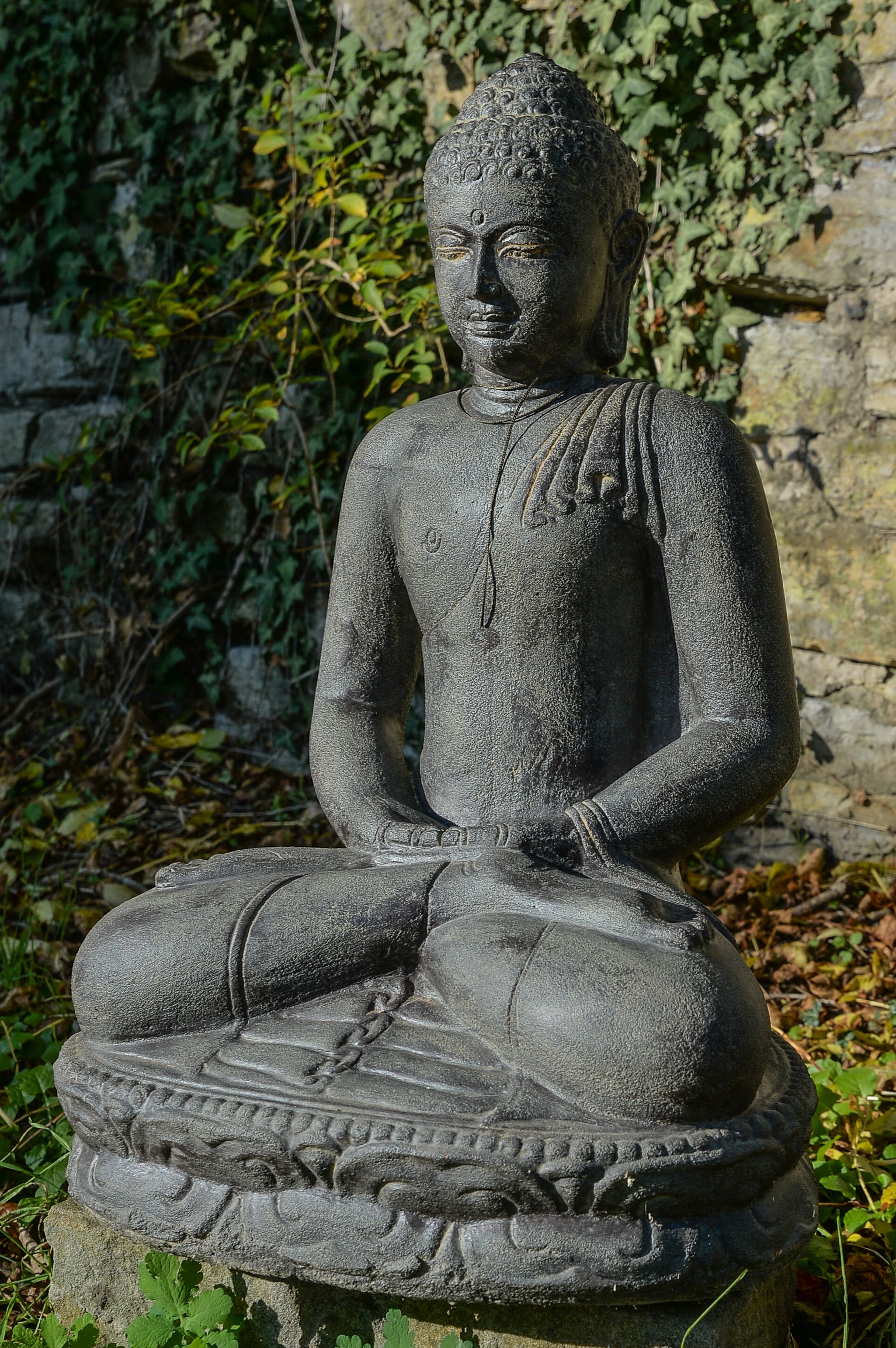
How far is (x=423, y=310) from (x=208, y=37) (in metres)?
1.62

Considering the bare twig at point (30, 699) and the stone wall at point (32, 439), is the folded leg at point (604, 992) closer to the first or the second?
the bare twig at point (30, 699)

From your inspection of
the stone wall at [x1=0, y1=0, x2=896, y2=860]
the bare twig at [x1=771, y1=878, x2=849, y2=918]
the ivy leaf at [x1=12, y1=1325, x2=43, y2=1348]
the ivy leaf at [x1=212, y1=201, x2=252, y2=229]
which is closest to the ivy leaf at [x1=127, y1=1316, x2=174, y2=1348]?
the ivy leaf at [x1=12, y1=1325, x2=43, y2=1348]

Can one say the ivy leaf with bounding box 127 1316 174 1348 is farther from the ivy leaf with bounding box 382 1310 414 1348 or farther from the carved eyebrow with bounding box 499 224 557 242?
the carved eyebrow with bounding box 499 224 557 242

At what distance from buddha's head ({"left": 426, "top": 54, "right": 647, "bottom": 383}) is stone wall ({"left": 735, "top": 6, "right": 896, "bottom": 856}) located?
1858 millimetres

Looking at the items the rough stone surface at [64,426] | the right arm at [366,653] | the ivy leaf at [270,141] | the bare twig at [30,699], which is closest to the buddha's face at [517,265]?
the right arm at [366,653]

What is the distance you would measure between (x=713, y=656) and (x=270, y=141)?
3.00 metres

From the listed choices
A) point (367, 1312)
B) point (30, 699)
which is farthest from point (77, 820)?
point (367, 1312)

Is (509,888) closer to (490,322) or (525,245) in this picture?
(490,322)

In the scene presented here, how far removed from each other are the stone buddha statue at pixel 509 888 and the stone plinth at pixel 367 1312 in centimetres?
8

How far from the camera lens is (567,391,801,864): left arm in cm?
224

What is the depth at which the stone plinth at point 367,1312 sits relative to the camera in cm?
190

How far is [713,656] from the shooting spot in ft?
7.57

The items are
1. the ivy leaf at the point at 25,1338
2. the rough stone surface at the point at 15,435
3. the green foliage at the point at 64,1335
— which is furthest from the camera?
the rough stone surface at the point at 15,435

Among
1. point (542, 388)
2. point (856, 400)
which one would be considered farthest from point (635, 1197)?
point (856, 400)
